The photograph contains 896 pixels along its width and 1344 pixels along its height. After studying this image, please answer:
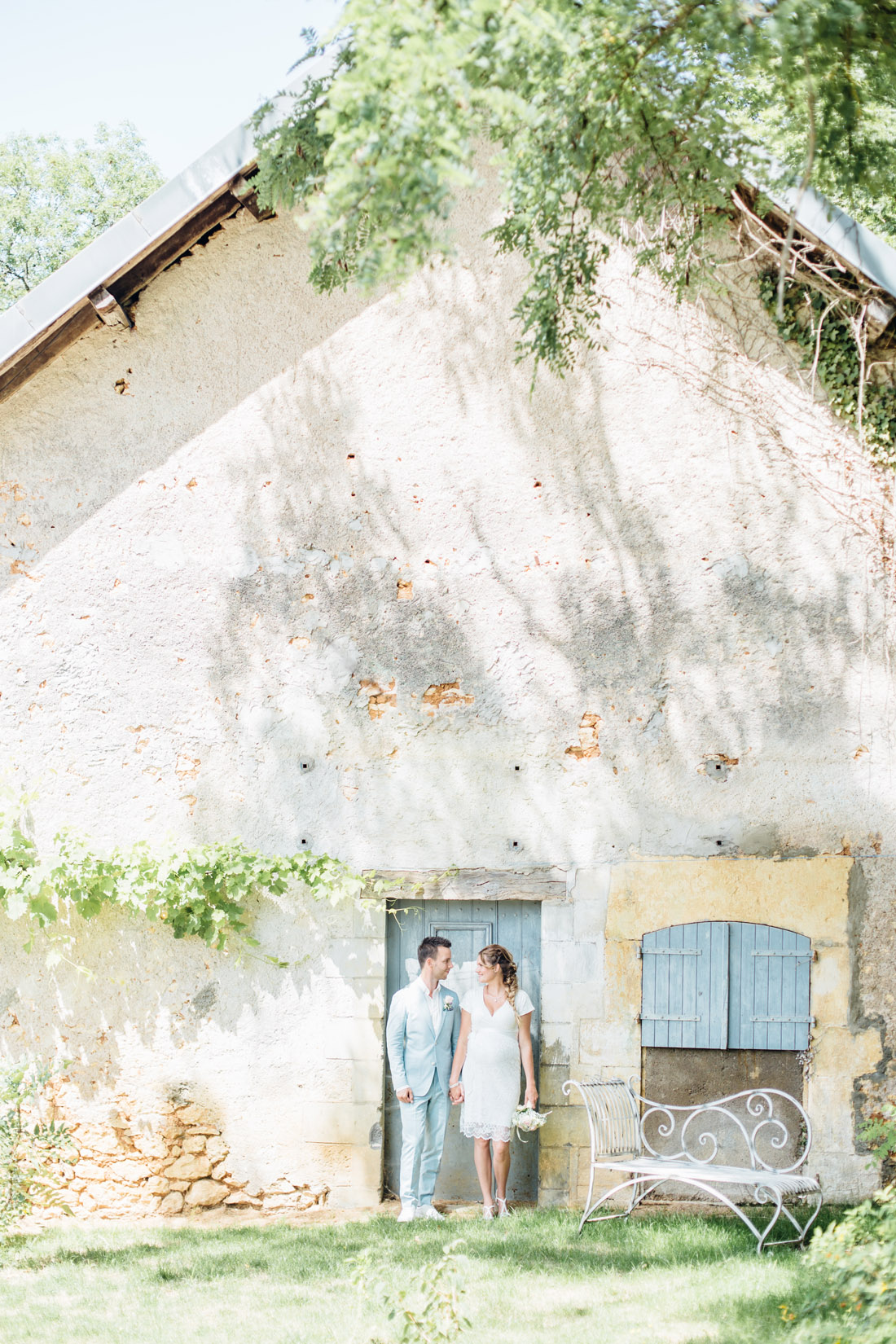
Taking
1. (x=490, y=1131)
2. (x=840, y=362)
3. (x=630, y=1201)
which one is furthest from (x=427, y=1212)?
(x=840, y=362)

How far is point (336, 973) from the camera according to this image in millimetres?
6773

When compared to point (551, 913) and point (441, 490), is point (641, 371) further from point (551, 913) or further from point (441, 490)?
point (551, 913)

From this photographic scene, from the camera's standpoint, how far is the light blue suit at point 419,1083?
6336 mm

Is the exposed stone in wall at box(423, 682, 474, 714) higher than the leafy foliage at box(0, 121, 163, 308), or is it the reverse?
the leafy foliage at box(0, 121, 163, 308)

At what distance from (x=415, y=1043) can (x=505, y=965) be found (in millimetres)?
645

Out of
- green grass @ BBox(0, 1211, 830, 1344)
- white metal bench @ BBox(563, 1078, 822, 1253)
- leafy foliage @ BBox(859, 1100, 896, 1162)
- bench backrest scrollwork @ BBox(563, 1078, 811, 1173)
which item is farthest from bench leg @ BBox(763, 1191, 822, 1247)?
bench backrest scrollwork @ BBox(563, 1078, 811, 1173)

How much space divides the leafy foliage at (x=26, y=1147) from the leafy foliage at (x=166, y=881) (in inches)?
31.8

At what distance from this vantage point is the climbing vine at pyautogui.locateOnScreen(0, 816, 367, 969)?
6633 mm

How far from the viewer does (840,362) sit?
6.78m

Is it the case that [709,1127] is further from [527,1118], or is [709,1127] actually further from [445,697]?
[445,697]

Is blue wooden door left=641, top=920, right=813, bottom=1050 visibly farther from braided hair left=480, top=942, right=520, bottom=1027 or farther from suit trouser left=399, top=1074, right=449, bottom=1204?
suit trouser left=399, top=1074, right=449, bottom=1204

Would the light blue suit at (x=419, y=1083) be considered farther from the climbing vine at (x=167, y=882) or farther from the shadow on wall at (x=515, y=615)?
the shadow on wall at (x=515, y=615)

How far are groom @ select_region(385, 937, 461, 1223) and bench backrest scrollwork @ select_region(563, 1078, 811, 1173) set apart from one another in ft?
2.41

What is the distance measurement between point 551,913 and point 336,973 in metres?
1.29
